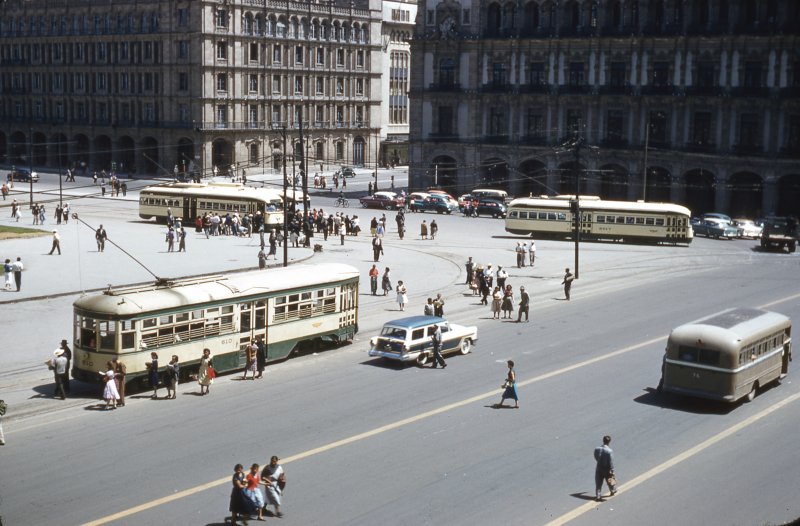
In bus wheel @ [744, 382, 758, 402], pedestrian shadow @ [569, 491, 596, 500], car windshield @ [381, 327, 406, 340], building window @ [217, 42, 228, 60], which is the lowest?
pedestrian shadow @ [569, 491, 596, 500]

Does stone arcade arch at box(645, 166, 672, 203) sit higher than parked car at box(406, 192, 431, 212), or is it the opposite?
stone arcade arch at box(645, 166, 672, 203)

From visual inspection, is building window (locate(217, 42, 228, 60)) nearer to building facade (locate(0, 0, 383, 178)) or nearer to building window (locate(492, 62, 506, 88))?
building facade (locate(0, 0, 383, 178))

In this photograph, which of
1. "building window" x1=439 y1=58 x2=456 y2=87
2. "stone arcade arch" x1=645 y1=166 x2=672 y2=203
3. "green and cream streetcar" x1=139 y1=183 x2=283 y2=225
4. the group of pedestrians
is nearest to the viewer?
the group of pedestrians

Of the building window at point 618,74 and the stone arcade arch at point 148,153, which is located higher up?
the building window at point 618,74

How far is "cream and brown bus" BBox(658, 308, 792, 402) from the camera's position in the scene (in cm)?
2703

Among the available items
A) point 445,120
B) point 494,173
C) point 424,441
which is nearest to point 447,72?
point 445,120

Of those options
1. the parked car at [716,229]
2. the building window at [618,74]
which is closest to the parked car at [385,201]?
the building window at [618,74]

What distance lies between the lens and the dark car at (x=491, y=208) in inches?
3155

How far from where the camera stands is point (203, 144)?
10531 centimetres

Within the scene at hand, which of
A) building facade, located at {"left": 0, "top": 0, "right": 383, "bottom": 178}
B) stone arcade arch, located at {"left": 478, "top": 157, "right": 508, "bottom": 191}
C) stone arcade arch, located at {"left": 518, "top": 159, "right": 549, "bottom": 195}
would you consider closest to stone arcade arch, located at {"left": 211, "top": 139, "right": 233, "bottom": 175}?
building facade, located at {"left": 0, "top": 0, "right": 383, "bottom": 178}

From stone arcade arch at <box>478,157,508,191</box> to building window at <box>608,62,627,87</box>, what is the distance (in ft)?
37.8

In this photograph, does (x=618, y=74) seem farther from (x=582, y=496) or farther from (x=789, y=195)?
(x=582, y=496)

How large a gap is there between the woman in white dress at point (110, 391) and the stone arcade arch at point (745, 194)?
59993 millimetres

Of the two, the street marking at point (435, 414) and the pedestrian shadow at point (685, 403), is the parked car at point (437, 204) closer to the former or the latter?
the street marking at point (435, 414)
